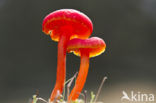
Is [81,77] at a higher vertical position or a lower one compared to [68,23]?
lower

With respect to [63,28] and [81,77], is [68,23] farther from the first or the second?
[81,77]

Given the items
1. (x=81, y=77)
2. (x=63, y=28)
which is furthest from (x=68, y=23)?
(x=81, y=77)

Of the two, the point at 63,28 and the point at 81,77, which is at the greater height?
the point at 63,28

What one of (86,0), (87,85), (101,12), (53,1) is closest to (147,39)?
(101,12)

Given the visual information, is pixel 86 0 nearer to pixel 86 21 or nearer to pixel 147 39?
pixel 147 39

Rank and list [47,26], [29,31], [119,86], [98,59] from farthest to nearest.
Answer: [29,31] < [98,59] < [119,86] < [47,26]
